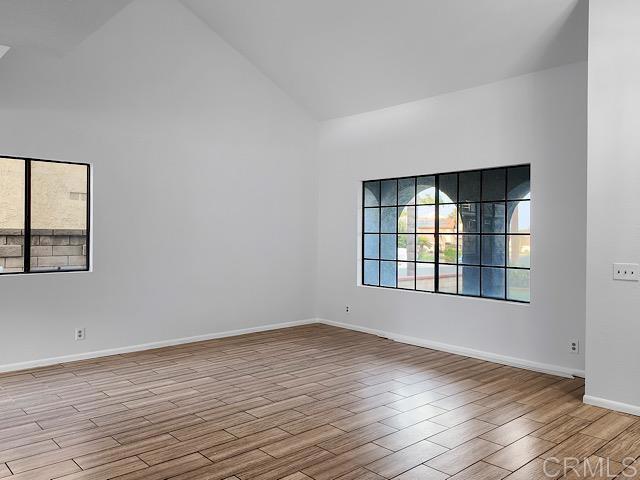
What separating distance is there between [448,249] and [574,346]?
1655mm

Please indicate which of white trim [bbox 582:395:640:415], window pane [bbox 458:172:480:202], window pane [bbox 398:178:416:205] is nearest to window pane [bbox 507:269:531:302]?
window pane [bbox 458:172:480:202]

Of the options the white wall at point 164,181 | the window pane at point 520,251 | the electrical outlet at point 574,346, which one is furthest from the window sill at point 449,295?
the white wall at point 164,181

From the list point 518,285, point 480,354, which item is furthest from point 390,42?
point 480,354

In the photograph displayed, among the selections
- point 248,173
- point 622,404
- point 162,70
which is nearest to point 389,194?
point 248,173

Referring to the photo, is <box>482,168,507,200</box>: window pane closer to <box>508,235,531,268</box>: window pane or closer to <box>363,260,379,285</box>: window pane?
<box>508,235,531,268</box>: window pane

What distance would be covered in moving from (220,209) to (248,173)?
615 mm

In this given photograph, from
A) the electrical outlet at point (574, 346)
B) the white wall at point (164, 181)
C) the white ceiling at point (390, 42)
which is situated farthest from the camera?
the white wall at point (164, 181)

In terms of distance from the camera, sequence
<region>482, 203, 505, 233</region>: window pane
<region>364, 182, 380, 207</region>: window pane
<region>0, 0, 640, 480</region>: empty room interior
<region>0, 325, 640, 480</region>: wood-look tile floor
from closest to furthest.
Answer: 1. <region>0, 325, 640, 480</region>: wood-look tile floor
2. <region>0, 0, 640, 480</region>: empty room interior
3. <region>482, 203, 505, 233</region>: window pane
4. <region>364, 182, 380, 207</region>: window pane

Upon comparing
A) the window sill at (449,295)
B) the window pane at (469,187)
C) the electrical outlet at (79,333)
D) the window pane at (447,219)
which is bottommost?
the electrical outlet at (79,333)

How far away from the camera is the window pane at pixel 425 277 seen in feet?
19.6

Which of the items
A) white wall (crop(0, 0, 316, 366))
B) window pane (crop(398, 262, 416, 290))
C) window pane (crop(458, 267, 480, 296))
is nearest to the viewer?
white wall (crop(0, 0, 316, 366))

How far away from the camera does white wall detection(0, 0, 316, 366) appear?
4.95 metres

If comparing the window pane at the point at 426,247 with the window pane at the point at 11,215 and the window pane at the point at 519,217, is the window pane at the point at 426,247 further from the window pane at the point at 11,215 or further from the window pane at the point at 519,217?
the window pane at the point at 11,215

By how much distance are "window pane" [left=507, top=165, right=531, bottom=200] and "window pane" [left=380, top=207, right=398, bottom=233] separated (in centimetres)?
154
